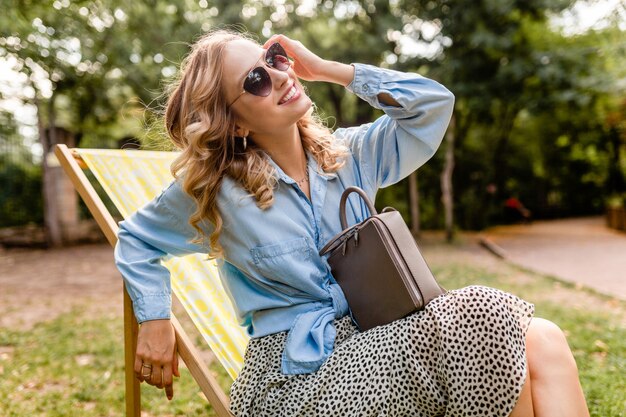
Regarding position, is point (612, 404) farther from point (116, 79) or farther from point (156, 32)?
point (116, 79)

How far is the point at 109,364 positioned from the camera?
3988 millimetres

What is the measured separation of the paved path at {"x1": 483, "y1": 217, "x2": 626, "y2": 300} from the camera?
7633 mm

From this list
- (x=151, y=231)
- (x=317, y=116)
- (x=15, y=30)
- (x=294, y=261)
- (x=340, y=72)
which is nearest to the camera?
(x=294, y=261)

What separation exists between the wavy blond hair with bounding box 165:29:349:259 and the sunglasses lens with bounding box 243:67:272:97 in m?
0.10

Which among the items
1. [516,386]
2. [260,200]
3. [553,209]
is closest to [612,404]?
[516,386]

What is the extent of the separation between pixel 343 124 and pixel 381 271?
11.7 metres

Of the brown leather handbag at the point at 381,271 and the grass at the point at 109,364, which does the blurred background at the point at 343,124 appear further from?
the brown leather handbag at the point at 381,271

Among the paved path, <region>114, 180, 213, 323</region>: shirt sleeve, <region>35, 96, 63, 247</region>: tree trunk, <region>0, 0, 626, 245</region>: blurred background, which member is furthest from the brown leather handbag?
<region>35, 96, 63, 247</region>: tree trunk

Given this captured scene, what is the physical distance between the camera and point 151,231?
1.91 meters

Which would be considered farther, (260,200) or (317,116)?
(317,116)

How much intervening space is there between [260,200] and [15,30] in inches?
244

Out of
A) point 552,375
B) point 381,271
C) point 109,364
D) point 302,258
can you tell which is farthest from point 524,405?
point 109,364

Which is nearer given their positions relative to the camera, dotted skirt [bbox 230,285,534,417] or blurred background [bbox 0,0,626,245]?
dotted skirt [bbox 230,285,534,417]

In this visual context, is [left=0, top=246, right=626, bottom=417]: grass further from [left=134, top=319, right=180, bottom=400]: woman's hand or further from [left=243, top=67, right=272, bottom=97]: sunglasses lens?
[left=243, top=67, right=272, bottom=97]: sunglasses lens
